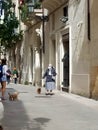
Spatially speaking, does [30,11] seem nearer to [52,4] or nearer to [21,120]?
[52,4]

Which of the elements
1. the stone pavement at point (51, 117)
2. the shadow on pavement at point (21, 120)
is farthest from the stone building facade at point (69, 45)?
the shadow on pavement at point (21, 120)

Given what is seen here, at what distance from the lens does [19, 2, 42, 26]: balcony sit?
3431 cm

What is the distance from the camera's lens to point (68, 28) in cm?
2611

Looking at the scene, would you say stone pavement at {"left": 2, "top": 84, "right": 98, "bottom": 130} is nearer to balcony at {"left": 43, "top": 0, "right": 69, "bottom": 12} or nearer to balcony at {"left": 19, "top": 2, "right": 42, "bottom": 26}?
balcony at {"left": 43, "top": 0, "right": 69, "bottom": 12}

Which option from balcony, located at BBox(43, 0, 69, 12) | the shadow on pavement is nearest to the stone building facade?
balcony, located at BBox(43, 0, 69, 12)

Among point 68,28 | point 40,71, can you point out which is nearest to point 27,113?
point 68,28

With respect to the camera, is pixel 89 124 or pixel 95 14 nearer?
pixel 89 124

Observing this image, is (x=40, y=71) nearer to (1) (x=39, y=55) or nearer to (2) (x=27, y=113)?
(1) (x=39, y=55)

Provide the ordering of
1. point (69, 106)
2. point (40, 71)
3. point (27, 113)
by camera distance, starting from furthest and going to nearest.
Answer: point (40, 71), point (69, 106), point (27, 113)

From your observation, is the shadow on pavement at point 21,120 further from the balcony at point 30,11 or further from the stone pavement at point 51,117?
the balcony at point 30,11

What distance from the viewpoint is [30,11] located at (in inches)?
1398

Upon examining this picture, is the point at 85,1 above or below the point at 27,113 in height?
above

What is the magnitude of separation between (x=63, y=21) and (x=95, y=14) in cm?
624

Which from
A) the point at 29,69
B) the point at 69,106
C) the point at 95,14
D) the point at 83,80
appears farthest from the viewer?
the point at 29,69
